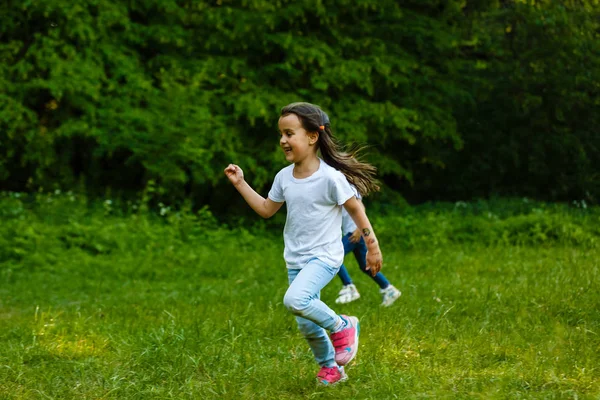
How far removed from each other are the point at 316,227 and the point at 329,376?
2.91 feet

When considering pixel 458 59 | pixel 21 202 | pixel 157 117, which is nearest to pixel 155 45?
pixel 157 117

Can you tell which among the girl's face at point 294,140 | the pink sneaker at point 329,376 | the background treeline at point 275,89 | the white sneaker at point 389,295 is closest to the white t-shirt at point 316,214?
the girl's face at point 294,140

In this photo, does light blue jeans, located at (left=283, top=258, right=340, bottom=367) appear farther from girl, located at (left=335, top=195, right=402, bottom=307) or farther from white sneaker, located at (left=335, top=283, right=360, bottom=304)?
white sneaker, located at (left=335, top=283, right=360, bottom=304)

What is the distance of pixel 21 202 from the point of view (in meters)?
13.2

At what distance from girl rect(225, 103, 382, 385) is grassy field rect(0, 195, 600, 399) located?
0.25 meters

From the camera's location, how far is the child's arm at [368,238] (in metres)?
4.74

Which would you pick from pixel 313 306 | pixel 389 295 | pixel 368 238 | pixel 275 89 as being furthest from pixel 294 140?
pixel 275 89

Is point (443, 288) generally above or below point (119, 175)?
above

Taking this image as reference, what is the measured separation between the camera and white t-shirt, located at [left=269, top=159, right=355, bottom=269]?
4770 millimetres

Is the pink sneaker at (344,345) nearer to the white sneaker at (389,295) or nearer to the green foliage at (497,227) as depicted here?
the white sneaker at (389,295)

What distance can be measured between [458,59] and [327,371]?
1276 centimetres

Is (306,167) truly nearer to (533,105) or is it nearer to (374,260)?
(374,260)

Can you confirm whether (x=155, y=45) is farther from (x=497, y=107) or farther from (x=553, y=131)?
(x=553, y=131)

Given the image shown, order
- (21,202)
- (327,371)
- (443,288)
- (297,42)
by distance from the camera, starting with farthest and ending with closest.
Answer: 1. (297,42)
2. (21,202)
3. (443,288)
4. (327,371)
